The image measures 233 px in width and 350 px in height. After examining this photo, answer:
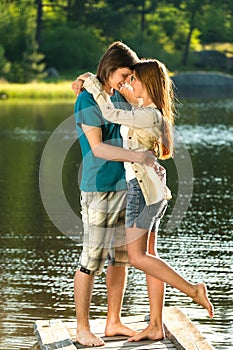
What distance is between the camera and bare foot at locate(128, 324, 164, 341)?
5.38m

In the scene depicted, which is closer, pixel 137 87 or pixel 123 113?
pixel 123 113

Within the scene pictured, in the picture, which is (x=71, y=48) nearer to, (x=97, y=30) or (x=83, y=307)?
(x=97, y=30)

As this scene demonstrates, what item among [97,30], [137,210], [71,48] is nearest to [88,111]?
[137,210]

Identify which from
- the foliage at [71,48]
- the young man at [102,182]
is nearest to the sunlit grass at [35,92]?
the foliage at [71,48]

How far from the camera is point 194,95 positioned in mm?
39094

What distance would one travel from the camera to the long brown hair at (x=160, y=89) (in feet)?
17.0

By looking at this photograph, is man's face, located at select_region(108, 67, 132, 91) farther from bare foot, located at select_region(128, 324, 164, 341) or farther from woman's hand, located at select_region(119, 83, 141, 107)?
bare foot, located at select_region(128, 324, 164, 341)

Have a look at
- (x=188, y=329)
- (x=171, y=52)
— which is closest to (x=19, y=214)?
(x=188, y=329)

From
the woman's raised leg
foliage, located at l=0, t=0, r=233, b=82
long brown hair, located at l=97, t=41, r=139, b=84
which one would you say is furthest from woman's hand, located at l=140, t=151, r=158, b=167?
foliage, located at l=0, t=0, r=233, b=82

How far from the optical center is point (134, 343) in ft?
17.6

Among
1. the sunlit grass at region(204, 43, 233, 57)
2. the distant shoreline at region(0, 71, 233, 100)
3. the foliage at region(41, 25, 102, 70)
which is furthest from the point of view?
the sunlit grass at region(204, 43, 233, 57)

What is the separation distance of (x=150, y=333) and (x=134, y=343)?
103 millimetres

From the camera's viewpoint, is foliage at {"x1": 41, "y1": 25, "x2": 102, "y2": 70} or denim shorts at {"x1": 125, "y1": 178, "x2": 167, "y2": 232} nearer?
denim shorts at {"x1": 125, "y1": 178, "x2": 167, "y2": 232}

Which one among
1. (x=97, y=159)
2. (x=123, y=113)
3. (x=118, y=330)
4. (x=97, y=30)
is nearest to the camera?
(x=123, y=113)
